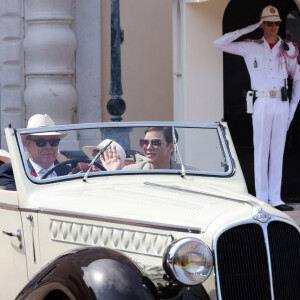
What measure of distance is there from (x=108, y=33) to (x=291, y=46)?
130 inches

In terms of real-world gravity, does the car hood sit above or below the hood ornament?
above

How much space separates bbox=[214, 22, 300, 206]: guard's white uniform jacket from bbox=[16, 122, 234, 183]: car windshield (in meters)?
3.69

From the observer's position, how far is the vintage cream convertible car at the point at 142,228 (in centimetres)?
463

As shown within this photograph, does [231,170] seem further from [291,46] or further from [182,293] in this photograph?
[291,46]

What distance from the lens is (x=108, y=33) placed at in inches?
496

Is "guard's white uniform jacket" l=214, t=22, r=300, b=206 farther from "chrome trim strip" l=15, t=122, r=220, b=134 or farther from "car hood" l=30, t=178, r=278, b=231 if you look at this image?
"car hood" l=30, t=178, r=278, b=231

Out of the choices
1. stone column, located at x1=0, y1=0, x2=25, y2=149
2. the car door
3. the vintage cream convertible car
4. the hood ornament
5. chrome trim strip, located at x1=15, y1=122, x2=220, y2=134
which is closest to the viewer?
the vintage cream convertible car

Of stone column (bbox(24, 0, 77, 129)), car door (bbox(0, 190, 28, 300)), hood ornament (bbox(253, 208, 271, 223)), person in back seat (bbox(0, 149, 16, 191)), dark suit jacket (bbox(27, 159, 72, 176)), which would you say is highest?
stone column (bbox(24, 0, 77, 129))

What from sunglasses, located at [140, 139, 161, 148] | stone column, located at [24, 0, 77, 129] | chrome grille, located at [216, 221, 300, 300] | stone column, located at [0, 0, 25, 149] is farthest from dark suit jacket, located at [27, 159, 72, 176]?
stone column, located at [0, 0, 25, 149]

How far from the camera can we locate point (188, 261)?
461cm

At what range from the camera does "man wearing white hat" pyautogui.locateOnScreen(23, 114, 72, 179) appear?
5863 millimetres

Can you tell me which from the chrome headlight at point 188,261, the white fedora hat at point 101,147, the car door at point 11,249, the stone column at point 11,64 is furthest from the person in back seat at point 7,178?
the stone column at point 11,64

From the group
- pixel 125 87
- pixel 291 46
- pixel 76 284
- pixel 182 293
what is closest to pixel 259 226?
pixel 182 293

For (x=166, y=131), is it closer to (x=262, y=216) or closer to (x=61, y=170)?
(x=61, y=170)
